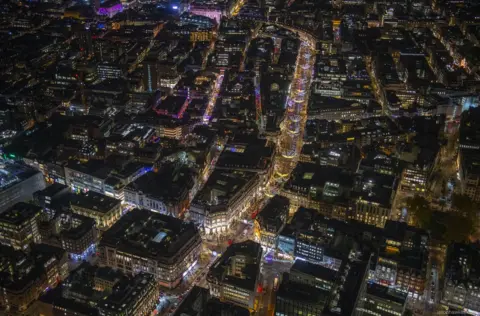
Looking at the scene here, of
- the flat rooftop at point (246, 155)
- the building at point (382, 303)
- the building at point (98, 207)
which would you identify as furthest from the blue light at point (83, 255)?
the building at point (382, 303)

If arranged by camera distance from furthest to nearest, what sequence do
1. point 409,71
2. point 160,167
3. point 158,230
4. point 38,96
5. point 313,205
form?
point 409,71 < point 38,96 < point 160,167 < point 313,205 < point 158,230

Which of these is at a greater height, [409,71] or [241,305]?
[409,71]

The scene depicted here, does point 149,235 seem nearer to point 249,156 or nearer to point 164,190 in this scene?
point 164,190

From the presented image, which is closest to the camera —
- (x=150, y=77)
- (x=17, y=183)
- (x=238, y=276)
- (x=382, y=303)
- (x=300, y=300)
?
(x=300, y=300)

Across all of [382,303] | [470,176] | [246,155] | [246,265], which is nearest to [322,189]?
[246,155]

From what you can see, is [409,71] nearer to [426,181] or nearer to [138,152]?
[426,181]

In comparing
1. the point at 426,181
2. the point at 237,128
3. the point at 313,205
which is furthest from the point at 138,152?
the point at 426,181
